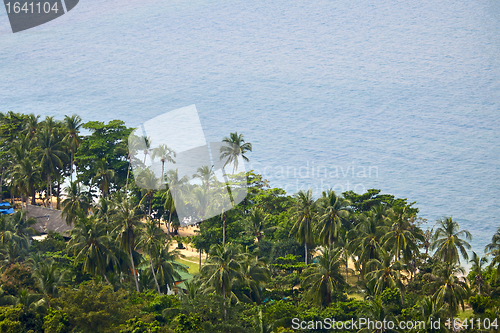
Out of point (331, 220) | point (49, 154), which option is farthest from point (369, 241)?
point (49, 154)

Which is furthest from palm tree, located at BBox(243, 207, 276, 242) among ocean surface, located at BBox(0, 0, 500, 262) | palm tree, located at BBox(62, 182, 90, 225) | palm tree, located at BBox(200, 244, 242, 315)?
ocean surface, located at BBox(0, 0, 500, 262)

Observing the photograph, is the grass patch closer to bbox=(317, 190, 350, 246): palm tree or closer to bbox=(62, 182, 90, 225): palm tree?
bbox=(62, 182, 90, 225): palm tree

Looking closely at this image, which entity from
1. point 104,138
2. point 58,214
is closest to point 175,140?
point 104,138

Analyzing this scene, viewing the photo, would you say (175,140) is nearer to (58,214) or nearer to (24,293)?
(58,214)

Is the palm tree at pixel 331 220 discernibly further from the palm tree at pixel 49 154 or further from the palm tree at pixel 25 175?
the palm tree at pixel 49 154

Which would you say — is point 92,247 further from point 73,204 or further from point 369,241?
point 369,241

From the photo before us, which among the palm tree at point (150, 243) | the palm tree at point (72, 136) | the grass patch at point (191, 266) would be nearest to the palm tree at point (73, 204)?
the grass patch at point (191, 266)
